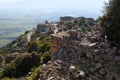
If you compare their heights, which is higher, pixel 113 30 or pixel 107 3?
pixel 107 3

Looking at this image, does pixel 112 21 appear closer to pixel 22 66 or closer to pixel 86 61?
pixel 86 61

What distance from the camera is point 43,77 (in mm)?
17484

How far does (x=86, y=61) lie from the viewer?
17312 millimetres

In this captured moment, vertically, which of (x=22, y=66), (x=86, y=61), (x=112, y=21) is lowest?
(x=22, y=66)

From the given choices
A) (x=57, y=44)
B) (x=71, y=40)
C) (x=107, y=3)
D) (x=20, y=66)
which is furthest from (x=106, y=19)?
(x=20, y=66)

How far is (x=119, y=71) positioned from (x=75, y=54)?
3621 millimetres

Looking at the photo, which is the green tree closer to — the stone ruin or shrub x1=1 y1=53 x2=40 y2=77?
the stone ruin

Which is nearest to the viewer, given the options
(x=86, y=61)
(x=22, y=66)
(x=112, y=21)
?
(x=86, y=61)

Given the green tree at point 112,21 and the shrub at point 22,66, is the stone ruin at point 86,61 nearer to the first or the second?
the green tree at point 112,21

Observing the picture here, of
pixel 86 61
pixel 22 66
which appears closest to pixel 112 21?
pixel 86 61

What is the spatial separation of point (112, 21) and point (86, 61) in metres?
2.89

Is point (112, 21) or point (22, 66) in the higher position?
point (112, 21)

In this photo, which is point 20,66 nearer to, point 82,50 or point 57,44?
point 57,44

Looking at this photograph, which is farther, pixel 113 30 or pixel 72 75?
pixel 113 30
